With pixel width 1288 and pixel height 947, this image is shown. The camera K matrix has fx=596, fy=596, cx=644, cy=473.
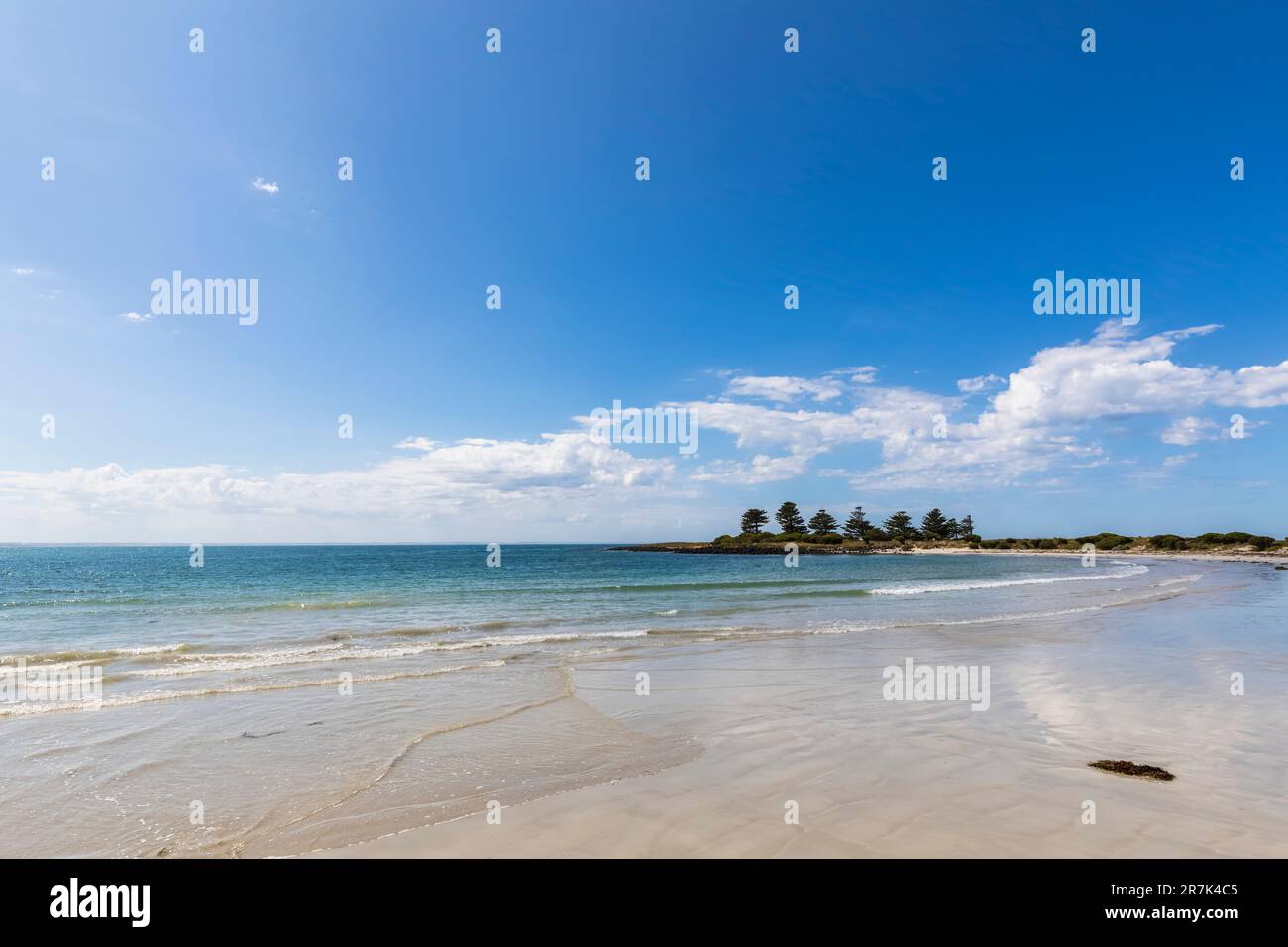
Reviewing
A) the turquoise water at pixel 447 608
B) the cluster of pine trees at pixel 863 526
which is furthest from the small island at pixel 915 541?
the turquoise water at pixel 447 608

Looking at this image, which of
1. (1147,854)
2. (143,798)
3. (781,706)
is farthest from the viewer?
(781,706)

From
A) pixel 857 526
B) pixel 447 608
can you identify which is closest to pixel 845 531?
pixel 857 526

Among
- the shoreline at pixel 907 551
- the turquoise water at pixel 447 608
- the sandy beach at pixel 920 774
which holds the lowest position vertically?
the shoreline at pixel 907 551

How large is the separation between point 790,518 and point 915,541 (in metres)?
37.9

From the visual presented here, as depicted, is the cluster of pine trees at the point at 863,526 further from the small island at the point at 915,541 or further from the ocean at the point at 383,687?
the ocean at the point at 383,687

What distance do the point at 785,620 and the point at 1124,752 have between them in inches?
671

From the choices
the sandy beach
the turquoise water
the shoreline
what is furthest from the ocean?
the shoreline

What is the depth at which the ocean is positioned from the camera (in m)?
7.10

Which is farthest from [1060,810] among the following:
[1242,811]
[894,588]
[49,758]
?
[894,588]

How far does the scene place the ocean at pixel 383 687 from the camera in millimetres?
7098

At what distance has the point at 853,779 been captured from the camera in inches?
297

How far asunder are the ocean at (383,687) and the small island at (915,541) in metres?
101
